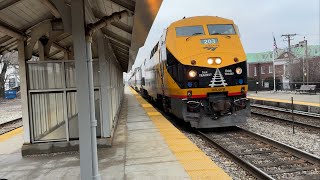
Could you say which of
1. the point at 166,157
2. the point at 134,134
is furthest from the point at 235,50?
the point at 166,157

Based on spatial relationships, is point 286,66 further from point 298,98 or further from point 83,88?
point 83,88

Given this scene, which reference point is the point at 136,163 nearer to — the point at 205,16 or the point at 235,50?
the point at 235,50

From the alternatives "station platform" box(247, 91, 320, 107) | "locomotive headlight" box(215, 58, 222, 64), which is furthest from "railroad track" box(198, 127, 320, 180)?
"station platform" box(247, 91, 320, 107)

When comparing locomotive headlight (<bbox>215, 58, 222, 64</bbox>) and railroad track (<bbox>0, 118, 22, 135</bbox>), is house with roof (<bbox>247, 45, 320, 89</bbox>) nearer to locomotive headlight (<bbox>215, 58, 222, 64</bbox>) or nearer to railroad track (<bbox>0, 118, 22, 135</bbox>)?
railroad track (<bbox>0, 118, 22, 135</bbox>)

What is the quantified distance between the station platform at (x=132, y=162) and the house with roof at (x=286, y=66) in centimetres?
3381

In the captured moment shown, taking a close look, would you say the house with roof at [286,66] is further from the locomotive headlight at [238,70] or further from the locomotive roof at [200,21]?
the locomotive headlight at [238,70]

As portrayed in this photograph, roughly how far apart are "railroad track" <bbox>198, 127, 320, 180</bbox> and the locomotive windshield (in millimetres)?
3397

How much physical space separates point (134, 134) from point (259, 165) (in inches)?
149

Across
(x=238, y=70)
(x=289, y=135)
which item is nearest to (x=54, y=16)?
(x=238, y=70)

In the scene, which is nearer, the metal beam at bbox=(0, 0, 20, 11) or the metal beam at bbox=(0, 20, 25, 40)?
the metal beam at bbox=(0, 0, 20, 11)

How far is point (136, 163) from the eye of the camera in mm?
6547

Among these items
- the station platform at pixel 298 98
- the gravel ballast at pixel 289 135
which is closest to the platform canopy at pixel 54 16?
the gravel ballast at pixel 289 135

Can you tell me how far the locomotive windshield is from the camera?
1179cm

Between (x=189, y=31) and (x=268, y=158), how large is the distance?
5.34m
